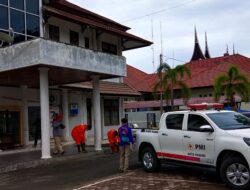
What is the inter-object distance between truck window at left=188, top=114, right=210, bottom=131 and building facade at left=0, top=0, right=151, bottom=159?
22.5 ft

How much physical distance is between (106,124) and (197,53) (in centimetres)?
4222

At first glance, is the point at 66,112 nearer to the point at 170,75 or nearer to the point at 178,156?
the point at 170,75

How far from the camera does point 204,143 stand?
10.9 m

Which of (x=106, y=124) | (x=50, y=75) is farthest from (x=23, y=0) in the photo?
(x=106, y=124)

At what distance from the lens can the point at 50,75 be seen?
20000 mm

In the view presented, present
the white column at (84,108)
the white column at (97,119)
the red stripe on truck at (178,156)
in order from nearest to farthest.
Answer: the red stripe on truck at (178,156) < the white column at (97,119) < the white column at (84,108)

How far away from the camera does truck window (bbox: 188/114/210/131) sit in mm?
11370

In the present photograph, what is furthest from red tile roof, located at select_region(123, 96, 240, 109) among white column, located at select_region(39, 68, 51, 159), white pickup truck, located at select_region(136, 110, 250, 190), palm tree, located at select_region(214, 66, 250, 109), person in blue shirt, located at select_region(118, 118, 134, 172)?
white pickup truck, located at select_region(136, 110, 250, 190)

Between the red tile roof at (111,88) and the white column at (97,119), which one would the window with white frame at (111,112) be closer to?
the red tile roof at (111,88)

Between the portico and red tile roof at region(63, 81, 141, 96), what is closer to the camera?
the portico

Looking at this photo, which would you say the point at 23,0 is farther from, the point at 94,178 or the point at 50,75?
the point at 94,178

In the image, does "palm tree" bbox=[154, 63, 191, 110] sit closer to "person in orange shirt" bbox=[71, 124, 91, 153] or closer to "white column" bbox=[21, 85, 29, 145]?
"white column" bbox=[21, 85, 29, 145]

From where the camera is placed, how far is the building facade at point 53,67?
17188mm

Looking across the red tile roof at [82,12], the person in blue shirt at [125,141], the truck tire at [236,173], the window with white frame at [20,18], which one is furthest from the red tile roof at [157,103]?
the truck tire at [236,173]
